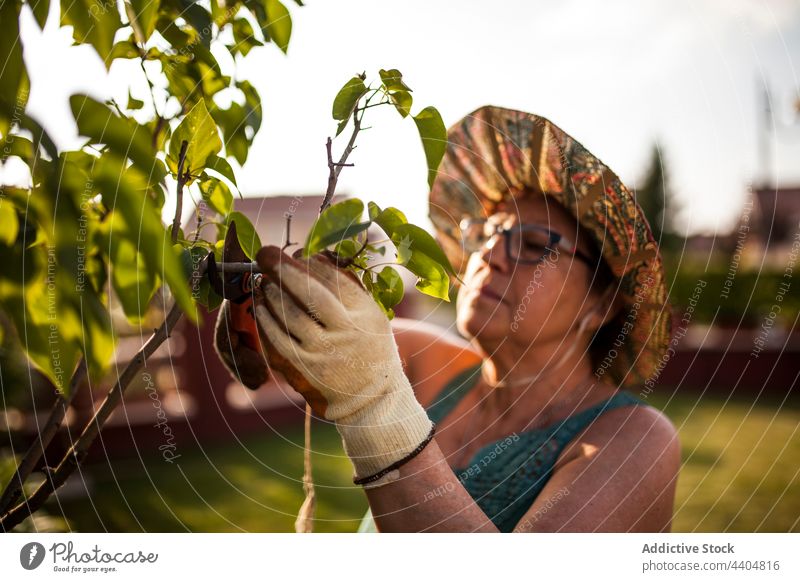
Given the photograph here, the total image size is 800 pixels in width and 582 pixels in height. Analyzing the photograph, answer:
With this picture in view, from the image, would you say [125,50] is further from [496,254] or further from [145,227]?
[496,254]

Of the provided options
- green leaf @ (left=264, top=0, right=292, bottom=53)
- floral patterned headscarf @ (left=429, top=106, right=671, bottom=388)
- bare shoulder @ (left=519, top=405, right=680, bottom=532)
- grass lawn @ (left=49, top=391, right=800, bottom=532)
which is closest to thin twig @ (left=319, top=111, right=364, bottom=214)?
green leaf @ (left=264, top=0, right=292, bottom=53)

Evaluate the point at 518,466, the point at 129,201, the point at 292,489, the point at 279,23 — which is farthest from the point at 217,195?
the point at 292,489

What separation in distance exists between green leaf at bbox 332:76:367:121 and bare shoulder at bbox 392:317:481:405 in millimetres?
658

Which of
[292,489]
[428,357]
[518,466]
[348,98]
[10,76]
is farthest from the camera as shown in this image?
[292,489]

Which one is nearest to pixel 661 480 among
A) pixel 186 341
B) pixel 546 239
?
pixel 546 239

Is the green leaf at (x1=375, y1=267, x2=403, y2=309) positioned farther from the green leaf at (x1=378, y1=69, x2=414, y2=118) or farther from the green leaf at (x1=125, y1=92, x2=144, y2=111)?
the green leaf at (x1=125, y1=92, x2=144, y2=111)

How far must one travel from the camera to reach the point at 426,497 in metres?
0.67

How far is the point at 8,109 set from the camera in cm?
46

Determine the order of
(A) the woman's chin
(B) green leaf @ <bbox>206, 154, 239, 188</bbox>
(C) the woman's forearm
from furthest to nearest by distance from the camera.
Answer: (A) the woman's chin → (C) the woman's forearm → (B) green leaf @ <bbox>206, 154, 239, 188</bbox>

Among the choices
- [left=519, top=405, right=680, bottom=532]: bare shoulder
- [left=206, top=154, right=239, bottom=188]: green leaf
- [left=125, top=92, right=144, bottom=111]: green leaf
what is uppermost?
[left=125, top=92, right=144, bottom=111]: green leaf

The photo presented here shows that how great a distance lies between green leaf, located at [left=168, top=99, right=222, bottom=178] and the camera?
531 millimetres

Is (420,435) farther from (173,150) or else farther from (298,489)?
(298,489)

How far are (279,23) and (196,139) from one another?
0.15 meters

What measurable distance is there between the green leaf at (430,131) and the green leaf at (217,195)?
0.61 ft
